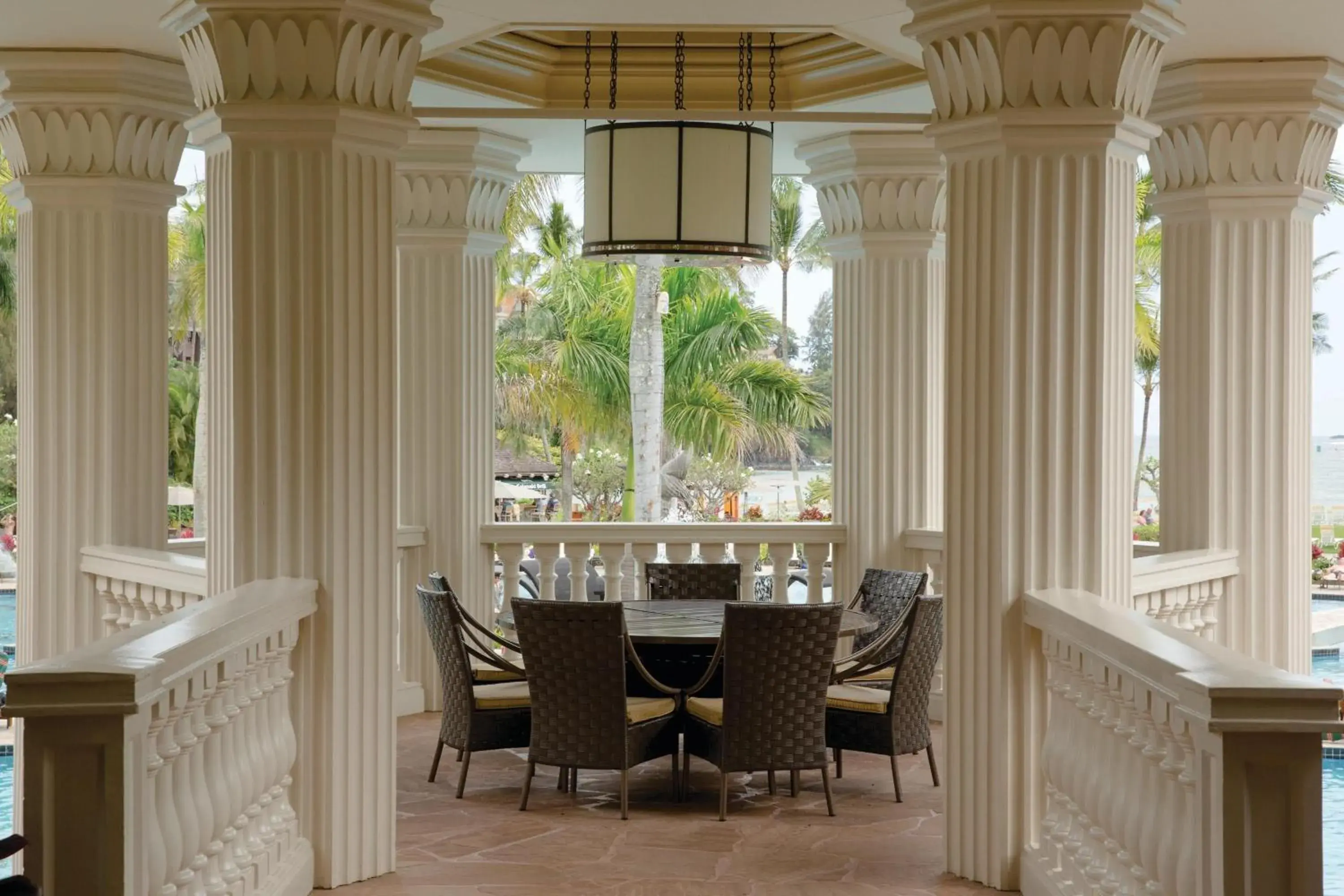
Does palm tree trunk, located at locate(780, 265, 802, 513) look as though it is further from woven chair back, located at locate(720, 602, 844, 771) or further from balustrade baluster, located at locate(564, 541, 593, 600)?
woven chair back, located at locate(720, 602, 844, 771)

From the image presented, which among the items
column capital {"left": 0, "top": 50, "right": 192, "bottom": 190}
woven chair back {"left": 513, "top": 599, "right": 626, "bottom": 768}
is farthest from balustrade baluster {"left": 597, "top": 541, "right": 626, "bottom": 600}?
column capital {"left": 0, "top": 50, "right": 192, "bottom": 190}

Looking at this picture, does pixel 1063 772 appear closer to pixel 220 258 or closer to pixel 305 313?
pixel 305 313

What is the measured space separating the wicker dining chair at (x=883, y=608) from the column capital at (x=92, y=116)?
3967 mm

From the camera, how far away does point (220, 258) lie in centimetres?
467

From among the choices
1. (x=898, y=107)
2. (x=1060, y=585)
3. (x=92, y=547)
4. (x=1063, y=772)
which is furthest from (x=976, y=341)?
(x=92, y=547)

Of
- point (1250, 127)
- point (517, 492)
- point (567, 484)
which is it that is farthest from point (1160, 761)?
point (517, 492)

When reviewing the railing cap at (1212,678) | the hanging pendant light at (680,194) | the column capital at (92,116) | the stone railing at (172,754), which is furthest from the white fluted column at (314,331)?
the railing cap at (1212,678)

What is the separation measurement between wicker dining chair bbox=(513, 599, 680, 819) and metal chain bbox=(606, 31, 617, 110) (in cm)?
276

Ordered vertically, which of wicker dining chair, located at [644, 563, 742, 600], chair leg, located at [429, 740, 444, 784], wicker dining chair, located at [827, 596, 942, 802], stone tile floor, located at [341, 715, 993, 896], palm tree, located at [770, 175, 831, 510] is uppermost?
palm tree, located at [770, 175, 831, 510]

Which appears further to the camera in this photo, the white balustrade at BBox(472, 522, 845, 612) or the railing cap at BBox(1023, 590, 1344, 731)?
the white balustrade at BBox(472, 522, 845, 612)

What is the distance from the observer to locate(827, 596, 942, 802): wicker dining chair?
587 centimetres

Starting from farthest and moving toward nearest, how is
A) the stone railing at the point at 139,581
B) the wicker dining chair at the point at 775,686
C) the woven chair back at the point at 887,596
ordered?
the woven chair back at the point at 887,596
the wicker dining chair at the point at 775,686
the stone railing at the point at 139,581

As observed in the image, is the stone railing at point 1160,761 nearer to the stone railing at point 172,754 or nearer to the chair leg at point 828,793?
the chair leg at point 828,793

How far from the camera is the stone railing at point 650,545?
798 cm
